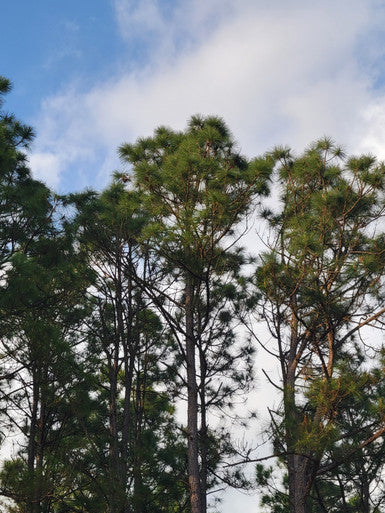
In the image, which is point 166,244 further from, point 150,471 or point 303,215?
point 150,471

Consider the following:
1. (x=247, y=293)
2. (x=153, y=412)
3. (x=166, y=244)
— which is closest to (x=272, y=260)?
(x=166, y=244)

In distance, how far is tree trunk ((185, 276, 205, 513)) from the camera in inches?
287

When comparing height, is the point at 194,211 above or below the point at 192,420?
above

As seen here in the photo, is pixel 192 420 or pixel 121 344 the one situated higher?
pixel 121 344

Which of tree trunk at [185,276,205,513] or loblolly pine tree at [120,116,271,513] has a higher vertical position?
loblolly pine tree at [120,116,271,513]

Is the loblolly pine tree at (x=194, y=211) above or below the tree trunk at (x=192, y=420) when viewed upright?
above

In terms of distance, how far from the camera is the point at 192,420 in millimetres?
7715

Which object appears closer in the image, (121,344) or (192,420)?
(192,420)

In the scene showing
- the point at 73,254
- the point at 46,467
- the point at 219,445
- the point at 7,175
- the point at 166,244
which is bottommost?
the point at 46,467

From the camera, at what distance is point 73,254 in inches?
364

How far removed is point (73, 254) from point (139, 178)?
1877mm

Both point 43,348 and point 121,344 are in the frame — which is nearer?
point 43,348

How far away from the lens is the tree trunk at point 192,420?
7293 millimetres

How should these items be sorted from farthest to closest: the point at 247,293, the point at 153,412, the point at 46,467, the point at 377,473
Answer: the point at 153,412, the point at 377,473, the point at 247,293, the point at 46,467
